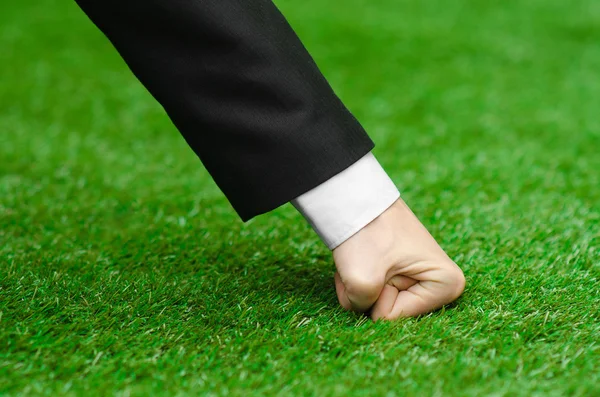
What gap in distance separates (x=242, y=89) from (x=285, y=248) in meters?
0.58

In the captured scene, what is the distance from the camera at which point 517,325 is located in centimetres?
110

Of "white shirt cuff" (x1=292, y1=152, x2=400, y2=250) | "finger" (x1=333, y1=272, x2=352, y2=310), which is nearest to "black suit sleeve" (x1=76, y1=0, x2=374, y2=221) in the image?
"white shirt cuff" (x1=292, y1=152, x2=400, y2=250)

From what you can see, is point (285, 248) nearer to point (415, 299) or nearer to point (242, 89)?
point (415, 299)

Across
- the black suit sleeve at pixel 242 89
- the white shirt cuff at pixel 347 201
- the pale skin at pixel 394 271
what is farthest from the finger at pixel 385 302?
the black suit sleeve at pixel 242 89

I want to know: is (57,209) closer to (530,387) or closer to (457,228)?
(457,228)

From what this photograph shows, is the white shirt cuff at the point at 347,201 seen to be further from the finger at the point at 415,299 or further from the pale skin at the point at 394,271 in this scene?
the finger at the point at 415,299

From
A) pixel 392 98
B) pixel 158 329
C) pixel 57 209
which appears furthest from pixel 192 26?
pixel 392 98

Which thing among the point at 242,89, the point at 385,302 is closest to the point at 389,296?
the point at 385,302

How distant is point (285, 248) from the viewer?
59.6 inches

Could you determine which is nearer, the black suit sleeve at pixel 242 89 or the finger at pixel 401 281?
the black suit sleeve at pixel 242 89

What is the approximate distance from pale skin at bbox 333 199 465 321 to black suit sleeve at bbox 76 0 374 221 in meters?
0.12

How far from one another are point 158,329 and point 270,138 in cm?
35

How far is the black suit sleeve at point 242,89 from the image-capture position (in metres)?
0.99

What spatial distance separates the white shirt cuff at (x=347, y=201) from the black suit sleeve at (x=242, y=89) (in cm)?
2
